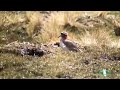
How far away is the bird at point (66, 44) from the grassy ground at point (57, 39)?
90 mm

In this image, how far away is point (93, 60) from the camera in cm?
717

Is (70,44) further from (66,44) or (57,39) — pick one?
(57,39)

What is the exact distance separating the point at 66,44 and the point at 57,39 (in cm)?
19

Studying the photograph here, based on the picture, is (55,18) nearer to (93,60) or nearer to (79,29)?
(79,29)

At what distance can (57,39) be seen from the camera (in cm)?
737

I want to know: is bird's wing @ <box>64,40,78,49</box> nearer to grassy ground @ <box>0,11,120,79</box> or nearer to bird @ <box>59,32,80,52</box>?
bird @ <box>59,32,80,52</box>

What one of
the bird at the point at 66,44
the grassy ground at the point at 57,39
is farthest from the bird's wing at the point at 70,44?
the grassy ground at the point at 57,39

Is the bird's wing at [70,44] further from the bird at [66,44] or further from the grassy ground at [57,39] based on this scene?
the grassy ground at [57,39]

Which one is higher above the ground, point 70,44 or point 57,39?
point 57,39

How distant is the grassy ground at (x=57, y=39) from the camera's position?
6.99 m

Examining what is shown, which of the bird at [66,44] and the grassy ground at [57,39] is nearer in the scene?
the grassy ground at [57,39]

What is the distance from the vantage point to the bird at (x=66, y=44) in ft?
23.9

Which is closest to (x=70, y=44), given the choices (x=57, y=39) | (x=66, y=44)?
(x=66, y=44)
